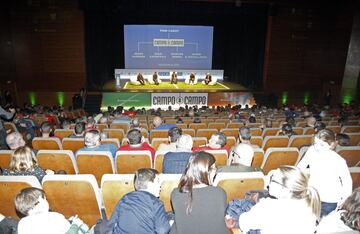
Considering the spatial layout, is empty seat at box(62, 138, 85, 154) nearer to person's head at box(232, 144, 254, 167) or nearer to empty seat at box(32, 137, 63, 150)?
empty seat at box(32, 137, 63, 150)

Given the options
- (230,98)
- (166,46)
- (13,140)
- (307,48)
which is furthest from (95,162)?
(307,48)

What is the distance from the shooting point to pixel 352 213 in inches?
75.7

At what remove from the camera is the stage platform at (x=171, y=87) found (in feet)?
45.6

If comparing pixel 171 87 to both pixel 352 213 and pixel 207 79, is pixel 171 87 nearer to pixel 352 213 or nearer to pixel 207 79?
pixel 207 79

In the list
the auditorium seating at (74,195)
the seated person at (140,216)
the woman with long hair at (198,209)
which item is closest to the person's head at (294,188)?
the woman with long hair at (198,209)

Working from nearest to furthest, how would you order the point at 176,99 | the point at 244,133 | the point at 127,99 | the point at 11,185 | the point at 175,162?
1. the point at 11,185
2. the point at 175,162
3. the point at 244,133
4. the point at 127,99
5. the point at 176,99

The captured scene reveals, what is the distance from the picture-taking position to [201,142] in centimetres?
494

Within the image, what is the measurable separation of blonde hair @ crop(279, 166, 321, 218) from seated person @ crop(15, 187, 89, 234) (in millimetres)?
1505

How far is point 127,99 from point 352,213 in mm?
12140

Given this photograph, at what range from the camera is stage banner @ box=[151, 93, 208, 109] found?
13578 mm

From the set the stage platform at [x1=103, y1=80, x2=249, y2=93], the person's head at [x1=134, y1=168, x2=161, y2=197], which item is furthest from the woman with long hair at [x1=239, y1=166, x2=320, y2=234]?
the stage platform at [x1=103, y1=80, x2=249, y2=93]

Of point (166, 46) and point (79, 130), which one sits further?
point (166, 46)

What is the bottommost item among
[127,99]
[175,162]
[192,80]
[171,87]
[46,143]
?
[127,99]

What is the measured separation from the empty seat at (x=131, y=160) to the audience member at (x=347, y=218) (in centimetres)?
209
